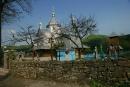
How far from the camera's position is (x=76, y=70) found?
16.3 metres

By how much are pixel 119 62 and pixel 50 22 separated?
206 ft

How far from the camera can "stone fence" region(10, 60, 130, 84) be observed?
525 inches

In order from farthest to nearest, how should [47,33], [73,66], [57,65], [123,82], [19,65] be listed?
1. [47,33]
2. [19,65]
3. [57,65]
4. [73,66]
5. [123,82]

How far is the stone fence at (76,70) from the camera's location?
43.8 ft

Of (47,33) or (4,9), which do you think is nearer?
(4,9)

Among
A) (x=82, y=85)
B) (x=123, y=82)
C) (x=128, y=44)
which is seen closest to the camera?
(x=123, y=82)

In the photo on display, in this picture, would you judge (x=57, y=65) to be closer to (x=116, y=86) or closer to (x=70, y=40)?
(x=116, y=86)

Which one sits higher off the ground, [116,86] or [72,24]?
[72,24]

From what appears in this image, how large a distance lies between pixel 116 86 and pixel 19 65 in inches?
441

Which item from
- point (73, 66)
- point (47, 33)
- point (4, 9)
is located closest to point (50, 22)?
Answer: point (47, 33)

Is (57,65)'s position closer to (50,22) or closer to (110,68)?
(110,68)

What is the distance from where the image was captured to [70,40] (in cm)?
5850

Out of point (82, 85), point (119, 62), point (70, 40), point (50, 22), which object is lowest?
point (82, 85)

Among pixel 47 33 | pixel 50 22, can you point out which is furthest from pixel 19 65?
pixel 50 22
